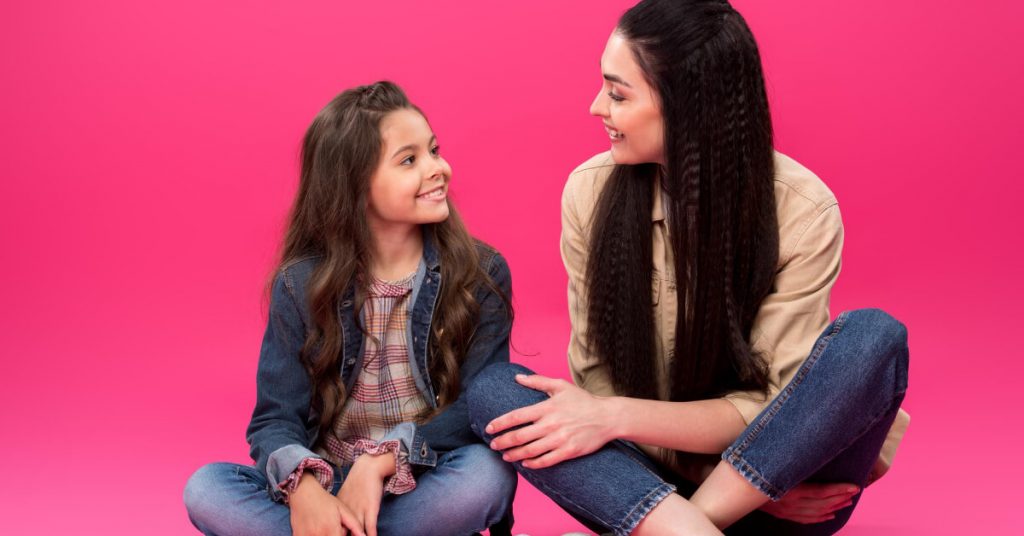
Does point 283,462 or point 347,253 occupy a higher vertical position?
point 347,253

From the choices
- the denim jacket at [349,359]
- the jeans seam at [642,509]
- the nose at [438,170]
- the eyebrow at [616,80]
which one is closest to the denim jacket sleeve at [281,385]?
the denim jacket at [349,359]

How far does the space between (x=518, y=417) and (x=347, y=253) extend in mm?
502

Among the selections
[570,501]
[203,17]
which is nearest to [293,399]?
[570,501]

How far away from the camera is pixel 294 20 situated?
12.4 feet

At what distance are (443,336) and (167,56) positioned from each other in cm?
201

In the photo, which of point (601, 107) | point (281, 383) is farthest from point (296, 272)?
point (601, 107)

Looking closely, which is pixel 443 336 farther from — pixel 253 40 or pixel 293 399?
pixel 253 40

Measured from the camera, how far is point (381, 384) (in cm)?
231

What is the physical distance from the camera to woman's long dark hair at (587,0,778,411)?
6.84 feet

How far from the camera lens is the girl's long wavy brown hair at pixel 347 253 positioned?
225 cm

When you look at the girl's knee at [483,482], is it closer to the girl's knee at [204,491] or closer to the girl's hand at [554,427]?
the girl's hand at [554,427]

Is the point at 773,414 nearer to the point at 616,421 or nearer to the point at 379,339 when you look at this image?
the point at 616,421

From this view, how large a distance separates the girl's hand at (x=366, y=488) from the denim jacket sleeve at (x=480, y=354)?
87mm

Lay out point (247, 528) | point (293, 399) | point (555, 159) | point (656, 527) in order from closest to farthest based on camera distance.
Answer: point (656, 527) → point (247, 528) → point (293, 399) → point (555, 159)
